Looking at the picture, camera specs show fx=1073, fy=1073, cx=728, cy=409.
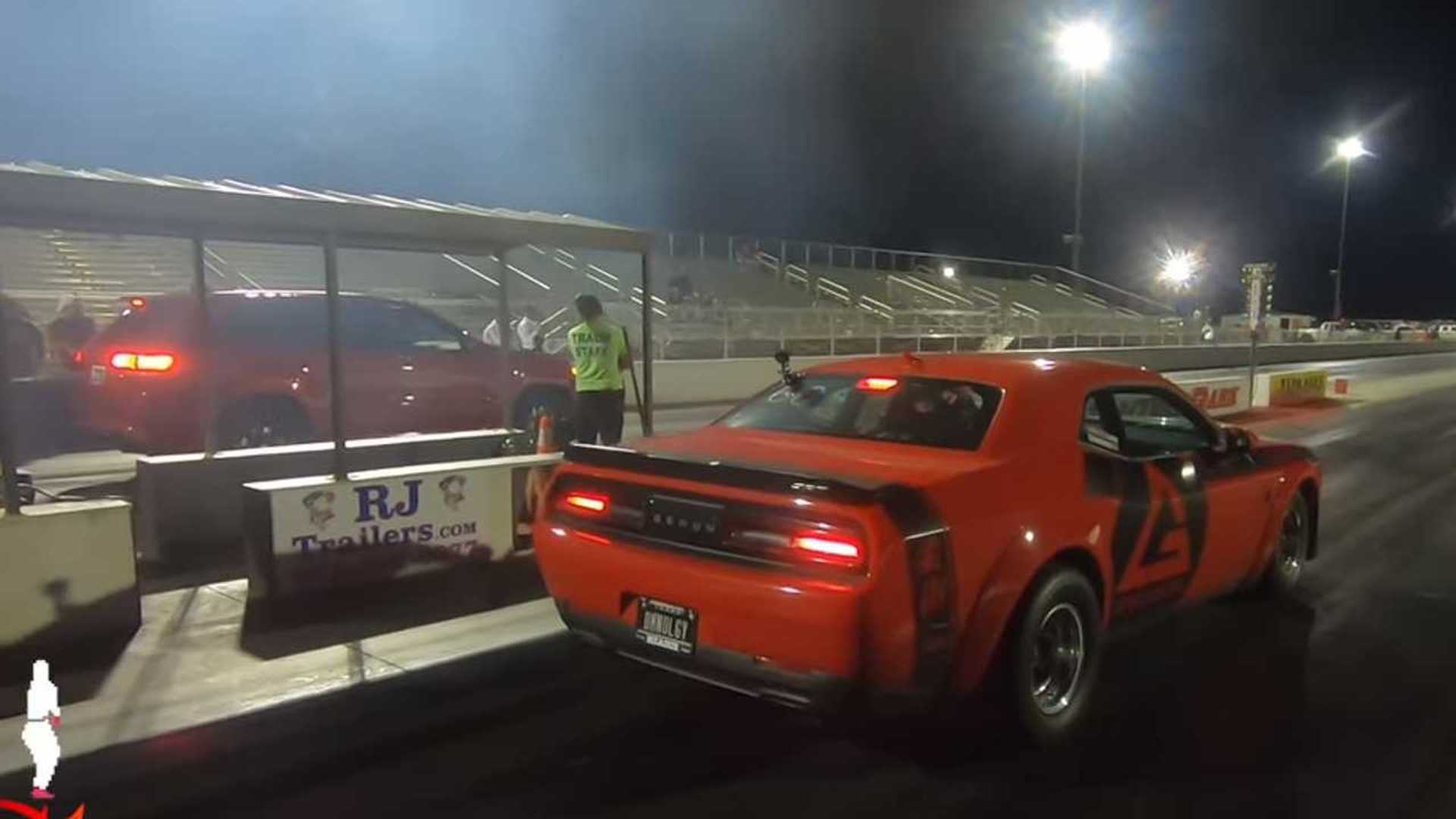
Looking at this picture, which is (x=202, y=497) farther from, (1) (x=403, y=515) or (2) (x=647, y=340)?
(2) (x=647, y=340)

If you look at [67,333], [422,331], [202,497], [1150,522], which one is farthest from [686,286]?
[1150,522]

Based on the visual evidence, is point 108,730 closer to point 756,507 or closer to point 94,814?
point 94,814

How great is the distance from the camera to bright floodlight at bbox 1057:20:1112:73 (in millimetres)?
21156

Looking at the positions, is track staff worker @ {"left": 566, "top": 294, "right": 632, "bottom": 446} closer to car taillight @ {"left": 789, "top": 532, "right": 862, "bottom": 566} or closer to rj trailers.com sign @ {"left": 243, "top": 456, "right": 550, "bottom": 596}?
rj trailers.com sign @ {"left": 243, "top": 456, "right": 550, "bottom": 596}

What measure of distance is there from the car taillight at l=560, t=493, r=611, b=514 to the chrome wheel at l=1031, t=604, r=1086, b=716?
5.63ft

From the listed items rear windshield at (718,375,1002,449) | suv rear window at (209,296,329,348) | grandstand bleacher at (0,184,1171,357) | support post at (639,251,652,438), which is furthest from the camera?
grandstand bleacher at (0,184,1171,357)

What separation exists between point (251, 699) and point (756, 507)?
90.4 inches

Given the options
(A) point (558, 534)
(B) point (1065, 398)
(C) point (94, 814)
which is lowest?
(C) point (94, 814)

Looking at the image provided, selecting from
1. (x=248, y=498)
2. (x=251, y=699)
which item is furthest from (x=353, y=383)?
(x=251, y=699)

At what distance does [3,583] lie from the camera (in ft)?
15.4

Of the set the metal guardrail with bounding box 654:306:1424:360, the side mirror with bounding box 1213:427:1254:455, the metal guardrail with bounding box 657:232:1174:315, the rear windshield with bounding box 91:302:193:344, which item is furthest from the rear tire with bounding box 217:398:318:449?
the metal guardrail with bounding box 657:232:1174:315

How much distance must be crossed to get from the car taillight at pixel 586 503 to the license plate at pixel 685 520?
0.24 meters

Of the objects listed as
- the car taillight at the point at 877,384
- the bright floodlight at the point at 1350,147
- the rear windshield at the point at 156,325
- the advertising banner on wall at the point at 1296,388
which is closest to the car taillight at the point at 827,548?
the car taillight at the point at 877,384

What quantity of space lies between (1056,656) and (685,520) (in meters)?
1.57
